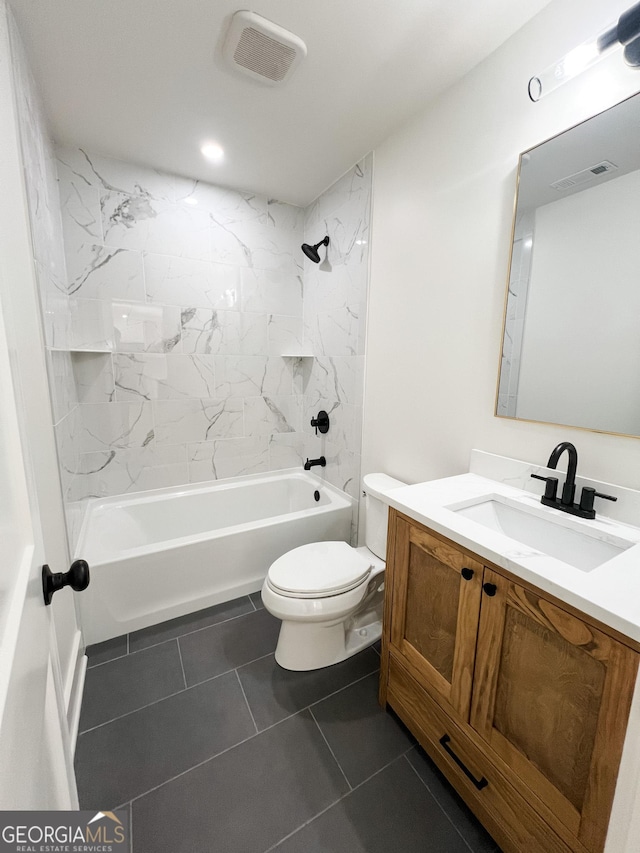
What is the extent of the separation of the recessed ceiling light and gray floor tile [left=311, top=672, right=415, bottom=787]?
2.77 metres

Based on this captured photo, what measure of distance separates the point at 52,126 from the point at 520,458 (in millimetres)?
2729

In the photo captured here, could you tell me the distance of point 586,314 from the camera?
1.15 metres

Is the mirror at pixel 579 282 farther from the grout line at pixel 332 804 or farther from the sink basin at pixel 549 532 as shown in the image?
the grout line at pixel 332 804

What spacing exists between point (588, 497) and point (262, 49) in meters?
1.96

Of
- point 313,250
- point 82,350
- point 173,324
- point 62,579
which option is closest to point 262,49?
point 313,250

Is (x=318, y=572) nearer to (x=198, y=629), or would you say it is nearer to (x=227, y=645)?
(x=227, y=645)

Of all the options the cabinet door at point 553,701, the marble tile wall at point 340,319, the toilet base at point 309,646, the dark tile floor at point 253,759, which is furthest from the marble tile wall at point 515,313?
the dark tile floor at point 253,759

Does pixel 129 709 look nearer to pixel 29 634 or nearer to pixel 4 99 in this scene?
pixel 29 634

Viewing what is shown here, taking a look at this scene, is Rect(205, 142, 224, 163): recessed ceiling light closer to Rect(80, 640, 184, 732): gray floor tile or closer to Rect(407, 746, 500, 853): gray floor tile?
Rect(80, 640, 184, 732): gray floor tile

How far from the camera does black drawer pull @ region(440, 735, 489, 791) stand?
1.01 meters

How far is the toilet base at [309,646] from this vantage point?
1.59 metres

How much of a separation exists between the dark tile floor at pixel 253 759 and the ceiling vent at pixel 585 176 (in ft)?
6.62

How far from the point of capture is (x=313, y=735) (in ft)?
4.37

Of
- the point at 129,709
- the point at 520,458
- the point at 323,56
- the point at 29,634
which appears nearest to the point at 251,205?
the point at 323,56
